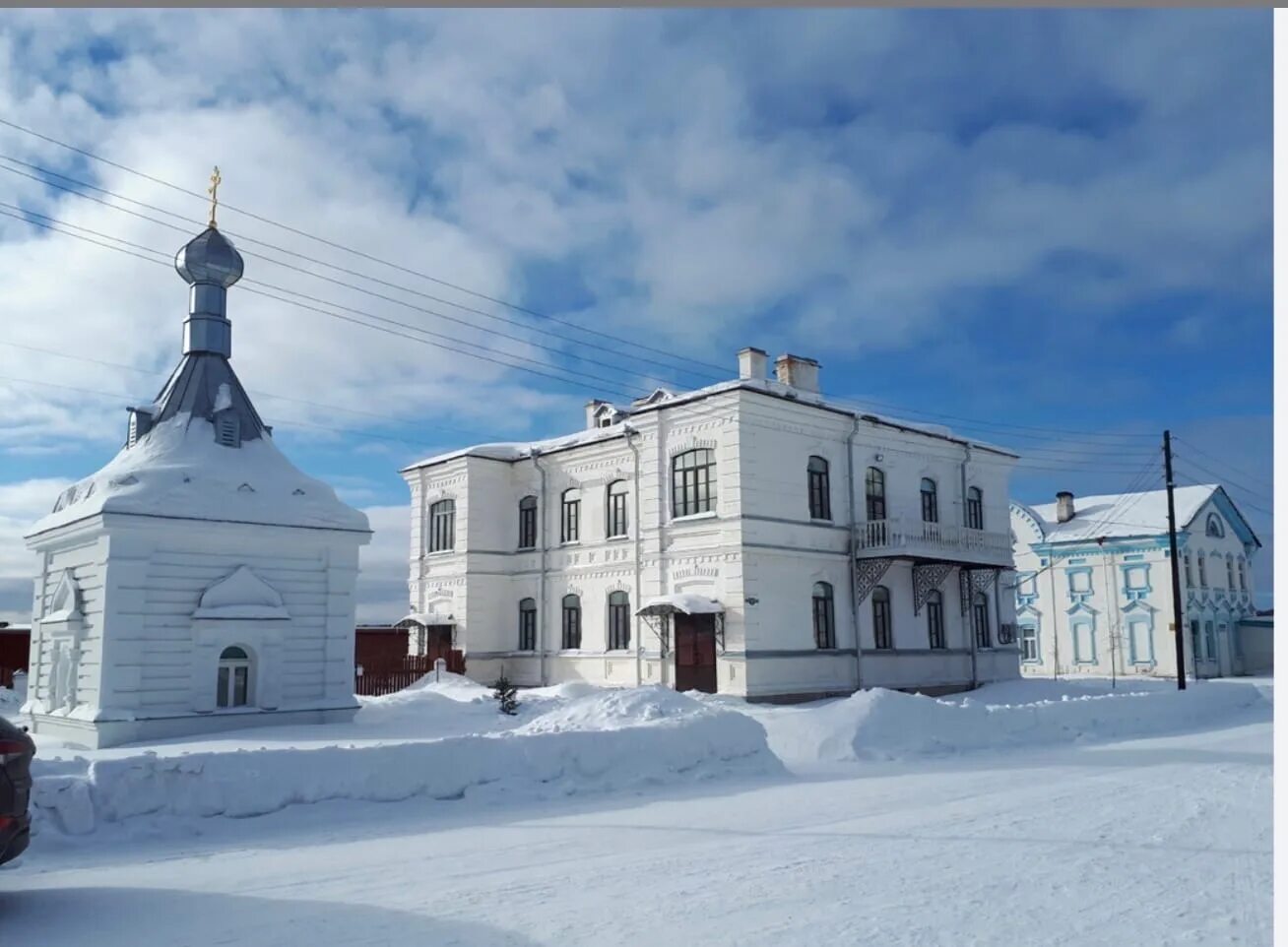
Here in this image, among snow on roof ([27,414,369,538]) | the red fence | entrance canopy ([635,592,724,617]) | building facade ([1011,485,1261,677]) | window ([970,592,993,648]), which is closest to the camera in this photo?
snow on roof ([27,414,369,538])

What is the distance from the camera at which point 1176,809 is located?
33.1ft

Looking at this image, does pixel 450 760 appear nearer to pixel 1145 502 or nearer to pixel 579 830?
pixel 579 830

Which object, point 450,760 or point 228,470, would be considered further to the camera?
point 228,470

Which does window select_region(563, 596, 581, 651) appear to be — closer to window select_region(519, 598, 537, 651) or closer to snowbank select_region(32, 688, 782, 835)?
window select_region(519, 598, 537, 651)

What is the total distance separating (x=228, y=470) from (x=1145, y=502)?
37.2 meters

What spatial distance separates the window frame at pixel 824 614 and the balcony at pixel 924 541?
1331 millimetres

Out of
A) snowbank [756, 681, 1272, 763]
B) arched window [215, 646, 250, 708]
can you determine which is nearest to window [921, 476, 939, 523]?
snowbank [756, 681, 1272, 763]

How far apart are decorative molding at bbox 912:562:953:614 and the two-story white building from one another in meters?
0.04

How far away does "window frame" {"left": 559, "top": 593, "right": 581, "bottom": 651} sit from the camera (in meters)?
29.0

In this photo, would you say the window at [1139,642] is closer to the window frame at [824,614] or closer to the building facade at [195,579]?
the window frame at [824,614]

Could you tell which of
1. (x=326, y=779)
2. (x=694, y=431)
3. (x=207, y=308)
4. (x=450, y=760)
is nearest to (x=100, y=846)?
(x=326, y=779)

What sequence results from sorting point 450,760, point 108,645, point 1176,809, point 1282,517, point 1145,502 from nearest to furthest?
point 1282,517 < point 1176,809 < point 450,760 < point 108,645 < point 1145,502

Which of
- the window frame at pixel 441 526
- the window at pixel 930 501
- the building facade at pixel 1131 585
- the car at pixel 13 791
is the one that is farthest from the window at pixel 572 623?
the car at pixel 13 791

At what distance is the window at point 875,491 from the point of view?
27359 millimetres
